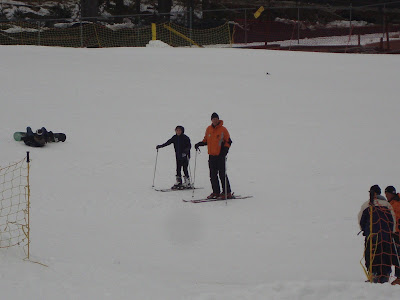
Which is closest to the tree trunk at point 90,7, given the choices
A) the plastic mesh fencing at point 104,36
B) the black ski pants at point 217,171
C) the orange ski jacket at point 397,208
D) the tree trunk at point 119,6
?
the plastic mesh fencing at point 104,36

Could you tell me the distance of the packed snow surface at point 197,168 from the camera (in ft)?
24.3

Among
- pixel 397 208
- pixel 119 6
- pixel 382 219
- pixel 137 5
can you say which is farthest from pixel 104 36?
pixel 382 219

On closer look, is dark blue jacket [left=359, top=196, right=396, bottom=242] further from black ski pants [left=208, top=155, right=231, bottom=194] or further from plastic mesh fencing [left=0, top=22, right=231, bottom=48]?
plastic mesh fencing [left=0, top=22, right=231, bottom=48]

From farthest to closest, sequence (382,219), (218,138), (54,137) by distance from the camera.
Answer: (54,137), (218,138), (382,219)

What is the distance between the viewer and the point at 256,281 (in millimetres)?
7957

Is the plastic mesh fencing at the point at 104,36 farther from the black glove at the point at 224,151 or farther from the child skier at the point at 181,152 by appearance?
the black glove at the point at 224,151

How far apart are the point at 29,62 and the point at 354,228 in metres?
15.2

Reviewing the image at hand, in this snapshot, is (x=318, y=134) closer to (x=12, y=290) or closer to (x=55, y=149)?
(x=55, y=149)

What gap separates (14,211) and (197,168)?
5.09 m

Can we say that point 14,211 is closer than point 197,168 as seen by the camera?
Yes

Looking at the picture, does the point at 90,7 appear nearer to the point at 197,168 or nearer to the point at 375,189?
the point at 197,168

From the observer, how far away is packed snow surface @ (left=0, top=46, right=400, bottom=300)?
7.41 metres

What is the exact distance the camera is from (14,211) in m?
10.2

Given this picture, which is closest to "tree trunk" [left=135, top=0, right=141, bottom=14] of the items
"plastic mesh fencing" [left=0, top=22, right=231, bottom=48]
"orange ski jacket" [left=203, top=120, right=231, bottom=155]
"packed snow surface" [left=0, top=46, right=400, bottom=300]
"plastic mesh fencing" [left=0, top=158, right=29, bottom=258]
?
"plastic mesh fencing" [left=0, top=22, right=231, bottom=48]
